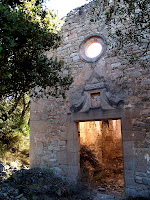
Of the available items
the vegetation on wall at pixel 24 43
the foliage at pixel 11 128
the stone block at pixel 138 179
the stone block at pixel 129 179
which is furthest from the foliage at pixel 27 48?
the foliage at pixel 11 128

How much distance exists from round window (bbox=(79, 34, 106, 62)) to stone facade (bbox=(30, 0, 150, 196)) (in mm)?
133

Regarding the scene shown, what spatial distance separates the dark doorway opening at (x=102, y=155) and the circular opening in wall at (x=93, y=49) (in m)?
2.58

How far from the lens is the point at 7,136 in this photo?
8.55 meters

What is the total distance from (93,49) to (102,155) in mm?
6060

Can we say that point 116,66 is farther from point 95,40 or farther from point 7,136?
point 7,136

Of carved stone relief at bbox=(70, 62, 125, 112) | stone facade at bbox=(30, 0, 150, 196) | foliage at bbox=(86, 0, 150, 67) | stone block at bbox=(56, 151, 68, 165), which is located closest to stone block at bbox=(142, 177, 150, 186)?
stone facade at bbox=(30, 0, 150, 196)

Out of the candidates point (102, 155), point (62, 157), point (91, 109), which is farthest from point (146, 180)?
point (102, 155)

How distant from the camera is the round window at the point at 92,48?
587 centimetres

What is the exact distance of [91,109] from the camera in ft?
18.6

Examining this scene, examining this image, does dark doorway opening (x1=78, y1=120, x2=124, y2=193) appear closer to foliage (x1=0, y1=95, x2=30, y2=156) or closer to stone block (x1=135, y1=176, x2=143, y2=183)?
stone block (x1=135, y1=176, x2=143, y2=183)

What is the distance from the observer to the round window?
5866 mm

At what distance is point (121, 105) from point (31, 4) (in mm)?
3505

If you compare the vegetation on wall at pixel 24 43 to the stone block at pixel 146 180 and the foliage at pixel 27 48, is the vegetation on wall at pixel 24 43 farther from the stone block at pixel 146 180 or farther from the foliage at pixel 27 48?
the stone block at pixel 146 180

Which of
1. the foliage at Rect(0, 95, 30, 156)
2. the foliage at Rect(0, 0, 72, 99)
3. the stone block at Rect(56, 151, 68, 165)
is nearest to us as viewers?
the foliage at Rect(0, 0, 72, 99)
